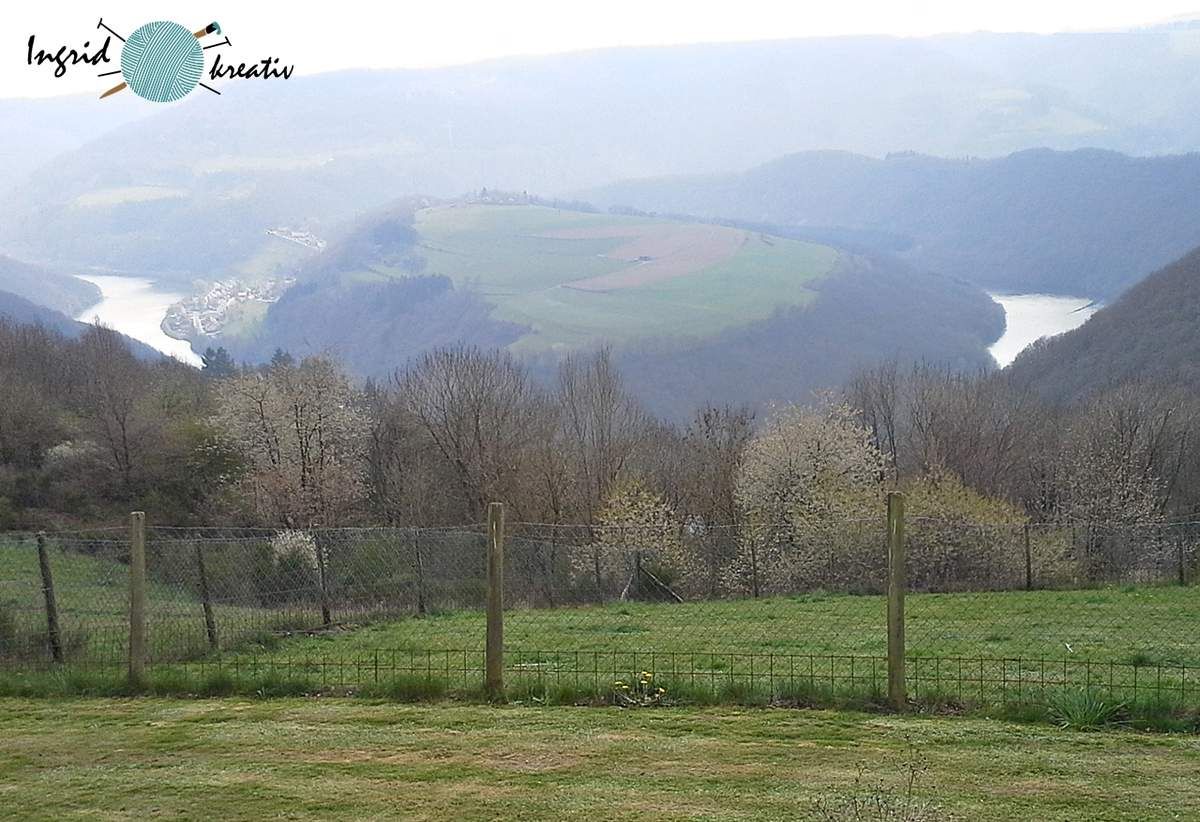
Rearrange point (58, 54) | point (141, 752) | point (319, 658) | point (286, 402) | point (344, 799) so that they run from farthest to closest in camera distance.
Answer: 1. point (286, 402)
2. point (58, 54)
3. point (319, 658)
4. point (141, 752)
5. point (344, 799)

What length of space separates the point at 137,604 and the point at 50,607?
2306 mm

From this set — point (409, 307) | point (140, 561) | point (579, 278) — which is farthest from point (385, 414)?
point (579, 278)

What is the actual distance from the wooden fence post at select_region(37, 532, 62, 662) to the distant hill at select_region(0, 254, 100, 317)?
138765 mm

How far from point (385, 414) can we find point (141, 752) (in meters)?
55.5

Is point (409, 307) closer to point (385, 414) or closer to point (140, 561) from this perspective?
point (385, 414)

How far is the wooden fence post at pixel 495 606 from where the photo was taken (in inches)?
376

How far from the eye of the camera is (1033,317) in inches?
6796

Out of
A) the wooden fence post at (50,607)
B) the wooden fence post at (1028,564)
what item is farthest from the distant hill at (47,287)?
the wooden fence post at (50,607)

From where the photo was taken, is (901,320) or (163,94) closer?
(163,94)

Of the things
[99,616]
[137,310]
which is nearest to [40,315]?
[137,310]

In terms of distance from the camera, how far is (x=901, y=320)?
152 meters

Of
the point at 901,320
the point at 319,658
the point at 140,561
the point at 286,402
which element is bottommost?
the point at 319,658

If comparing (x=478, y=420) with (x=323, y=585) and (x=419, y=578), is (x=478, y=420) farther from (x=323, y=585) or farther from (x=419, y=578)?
(x=323, y=585)

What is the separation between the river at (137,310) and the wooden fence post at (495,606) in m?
121
